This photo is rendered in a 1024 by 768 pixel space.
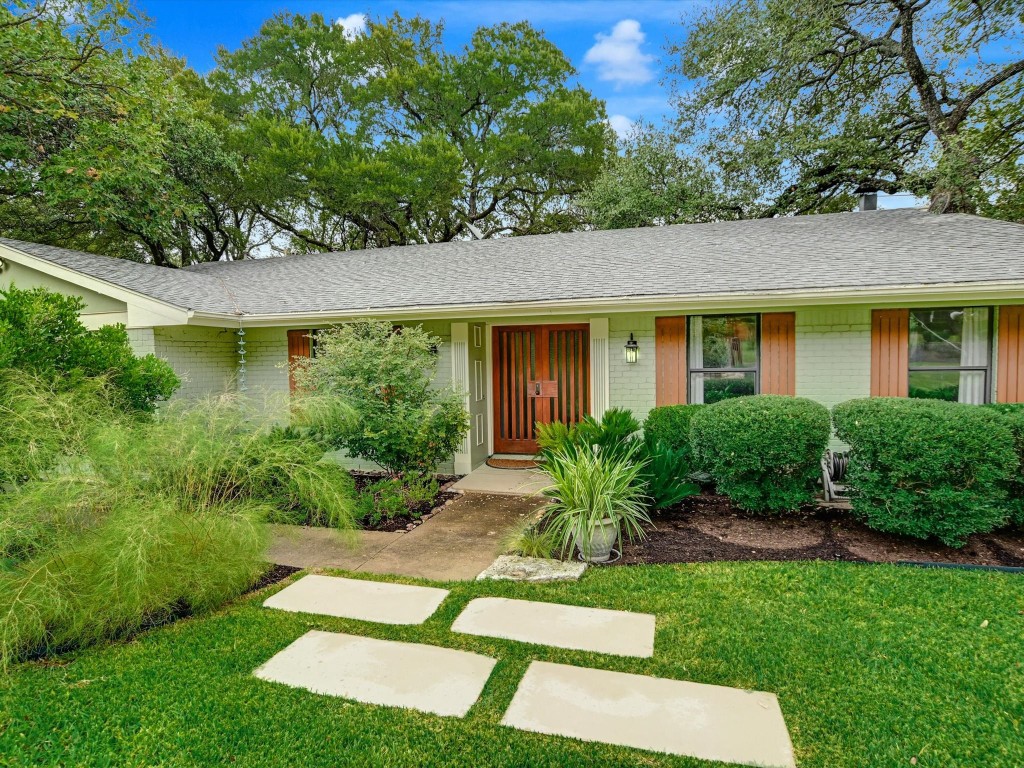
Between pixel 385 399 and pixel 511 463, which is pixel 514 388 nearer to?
pixel 511 463

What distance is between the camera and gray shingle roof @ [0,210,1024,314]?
21.6ft

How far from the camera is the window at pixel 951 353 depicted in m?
6.41

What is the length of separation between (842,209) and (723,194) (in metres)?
3.27

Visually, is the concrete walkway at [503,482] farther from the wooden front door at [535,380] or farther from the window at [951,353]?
the window at [951,353]

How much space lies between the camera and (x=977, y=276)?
595 cm

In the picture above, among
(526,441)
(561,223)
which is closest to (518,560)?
(526,441)

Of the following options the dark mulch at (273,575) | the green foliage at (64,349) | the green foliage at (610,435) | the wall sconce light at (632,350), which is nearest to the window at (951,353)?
the wall sconce light at (632,350)

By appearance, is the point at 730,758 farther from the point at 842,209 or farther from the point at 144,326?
the point at 842,209

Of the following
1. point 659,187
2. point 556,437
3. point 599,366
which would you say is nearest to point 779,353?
point 599,366

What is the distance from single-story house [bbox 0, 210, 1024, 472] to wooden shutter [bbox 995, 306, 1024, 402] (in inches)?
0.6

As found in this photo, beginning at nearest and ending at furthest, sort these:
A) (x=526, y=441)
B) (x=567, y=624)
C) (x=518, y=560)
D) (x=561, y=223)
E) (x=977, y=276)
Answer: (x=567, y=624), (x=518, y=560), (x=977, y=276), (x=526, y=441), (x=561, y=223)

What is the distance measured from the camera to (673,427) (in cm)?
632

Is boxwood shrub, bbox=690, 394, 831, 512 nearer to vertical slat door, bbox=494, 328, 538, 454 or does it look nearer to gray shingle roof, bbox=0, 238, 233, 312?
vertical slat door, bbox=494, 328, 538, 454

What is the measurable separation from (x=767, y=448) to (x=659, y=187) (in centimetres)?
1130
